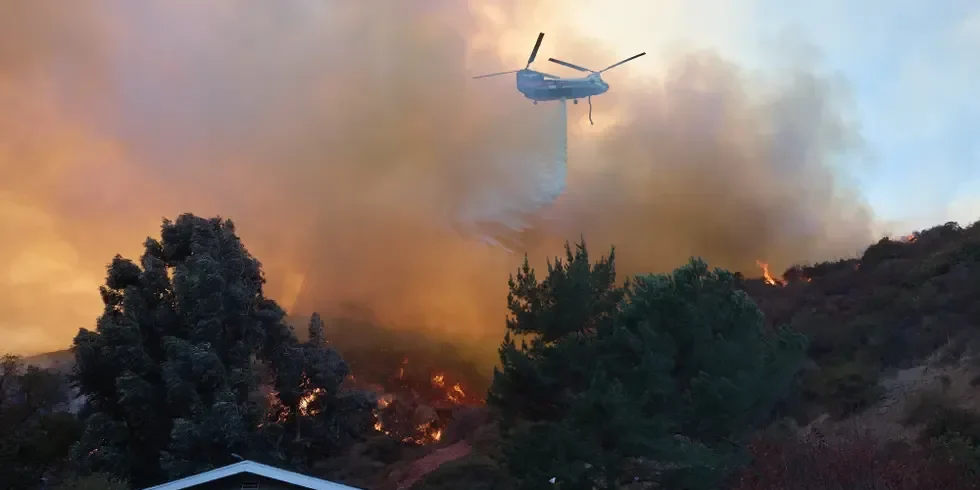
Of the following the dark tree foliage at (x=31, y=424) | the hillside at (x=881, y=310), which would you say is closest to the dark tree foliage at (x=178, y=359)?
the dark tree foliage at (x=31, y=424)

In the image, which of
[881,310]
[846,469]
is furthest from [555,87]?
[846,469]

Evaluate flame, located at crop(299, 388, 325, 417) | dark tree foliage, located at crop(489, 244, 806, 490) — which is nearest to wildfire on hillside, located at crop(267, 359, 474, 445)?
flame, located at crop(299, 388, 325, 417)

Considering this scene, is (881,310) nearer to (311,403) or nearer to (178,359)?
(311,403)

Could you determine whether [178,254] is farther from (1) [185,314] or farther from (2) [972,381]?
(2) [972,381]

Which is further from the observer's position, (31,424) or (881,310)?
(881,310)

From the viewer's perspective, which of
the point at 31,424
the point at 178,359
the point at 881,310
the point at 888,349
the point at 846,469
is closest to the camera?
the point at 846,469

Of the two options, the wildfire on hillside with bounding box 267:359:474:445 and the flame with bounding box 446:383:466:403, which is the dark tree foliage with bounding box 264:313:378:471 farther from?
the flame with bounding box 446:383:466:403

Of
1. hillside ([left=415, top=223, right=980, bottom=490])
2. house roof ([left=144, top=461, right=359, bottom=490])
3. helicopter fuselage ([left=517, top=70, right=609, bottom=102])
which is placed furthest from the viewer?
helicopter fuselage ([left=517, top=70, right=609, bottom=102])

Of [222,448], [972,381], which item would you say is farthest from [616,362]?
[222,448]
